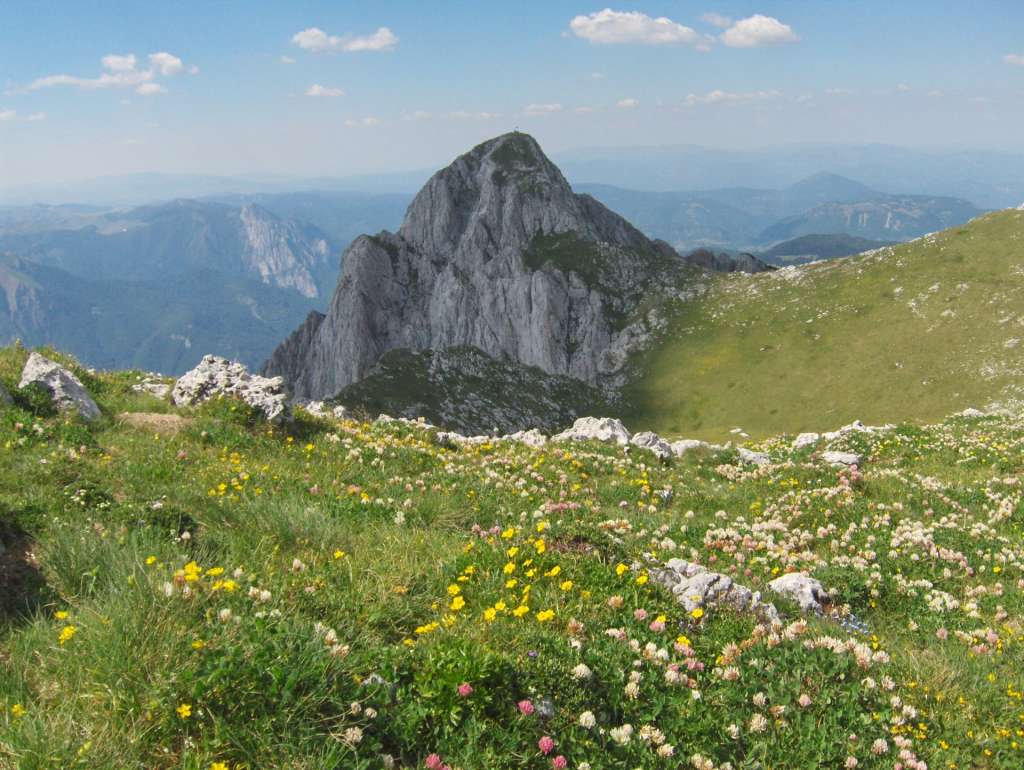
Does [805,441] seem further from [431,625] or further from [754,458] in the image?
[431,625]

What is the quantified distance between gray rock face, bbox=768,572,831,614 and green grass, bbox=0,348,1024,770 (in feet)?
1.35

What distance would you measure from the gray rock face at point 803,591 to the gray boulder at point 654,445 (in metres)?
11.5

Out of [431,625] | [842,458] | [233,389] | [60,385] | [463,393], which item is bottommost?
[463,393]

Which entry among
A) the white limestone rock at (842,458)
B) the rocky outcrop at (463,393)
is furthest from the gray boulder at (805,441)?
the rocky outcrop at (463,393)

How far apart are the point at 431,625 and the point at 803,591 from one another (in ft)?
20.2

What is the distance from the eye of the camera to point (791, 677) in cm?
643

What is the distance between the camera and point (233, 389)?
647 inches

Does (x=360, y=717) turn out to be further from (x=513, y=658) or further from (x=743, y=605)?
(x=743, y=605)

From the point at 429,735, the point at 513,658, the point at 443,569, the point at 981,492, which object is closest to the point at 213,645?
the point at 429,735

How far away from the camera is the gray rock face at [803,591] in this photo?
9.30 metres

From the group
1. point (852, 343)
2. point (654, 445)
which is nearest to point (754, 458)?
point (654, 445)

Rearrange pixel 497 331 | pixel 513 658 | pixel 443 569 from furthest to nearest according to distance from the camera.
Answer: pixel 497 331
pixel 443 569
pixel 513 658

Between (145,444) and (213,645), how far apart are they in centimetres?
962

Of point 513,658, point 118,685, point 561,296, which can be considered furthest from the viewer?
point 561,296
